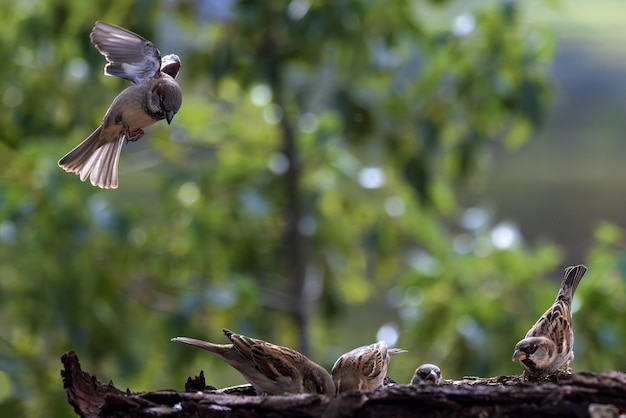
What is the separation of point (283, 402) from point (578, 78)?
9.81 metres

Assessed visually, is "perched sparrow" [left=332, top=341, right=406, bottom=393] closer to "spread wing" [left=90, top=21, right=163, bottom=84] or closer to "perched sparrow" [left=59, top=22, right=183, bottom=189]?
"perched sparrow" [left=59, top=22, right=183, bottom=189]

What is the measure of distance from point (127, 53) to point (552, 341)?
4.09 feet

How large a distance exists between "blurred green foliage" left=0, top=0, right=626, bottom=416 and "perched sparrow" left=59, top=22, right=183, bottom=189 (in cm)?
225

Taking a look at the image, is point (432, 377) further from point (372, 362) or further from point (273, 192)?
point (273, 192)

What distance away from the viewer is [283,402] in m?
1.75

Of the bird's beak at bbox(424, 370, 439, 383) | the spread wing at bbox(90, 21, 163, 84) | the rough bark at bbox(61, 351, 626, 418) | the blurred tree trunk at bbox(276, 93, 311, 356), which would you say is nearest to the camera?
the rough bark at bbox(61, 351, 626, 418)

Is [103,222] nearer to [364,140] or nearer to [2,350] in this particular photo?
[364,140]

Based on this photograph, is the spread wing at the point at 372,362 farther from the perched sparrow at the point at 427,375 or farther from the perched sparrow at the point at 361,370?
the perched sparrow at the point at 427,375

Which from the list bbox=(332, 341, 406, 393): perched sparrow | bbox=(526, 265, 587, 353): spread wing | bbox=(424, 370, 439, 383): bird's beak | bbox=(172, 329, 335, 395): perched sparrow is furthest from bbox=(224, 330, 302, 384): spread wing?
bbox=(526, 265, 587, 353): spread wing

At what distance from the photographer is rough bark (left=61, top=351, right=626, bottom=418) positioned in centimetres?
167

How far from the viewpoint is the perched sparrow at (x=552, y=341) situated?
2.34 meters

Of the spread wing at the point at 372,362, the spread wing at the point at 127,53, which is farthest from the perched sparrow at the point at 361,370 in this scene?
the spread wing at the point at 127,53

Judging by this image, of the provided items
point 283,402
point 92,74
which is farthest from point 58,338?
point 283,402

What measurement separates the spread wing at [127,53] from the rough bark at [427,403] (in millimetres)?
661
